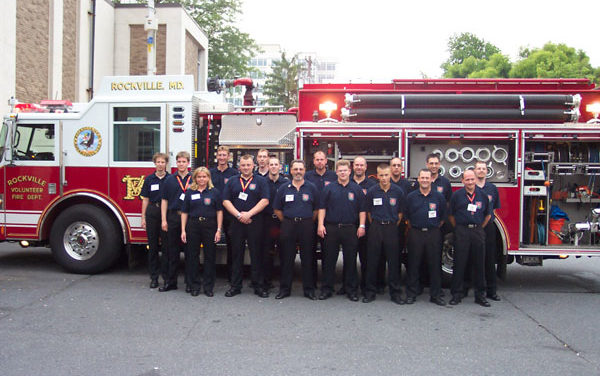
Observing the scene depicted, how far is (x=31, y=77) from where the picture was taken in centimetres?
1666

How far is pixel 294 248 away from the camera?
729 cm

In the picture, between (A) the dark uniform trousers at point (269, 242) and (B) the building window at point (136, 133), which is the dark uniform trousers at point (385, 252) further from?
(B) the building window at point (136, 133)

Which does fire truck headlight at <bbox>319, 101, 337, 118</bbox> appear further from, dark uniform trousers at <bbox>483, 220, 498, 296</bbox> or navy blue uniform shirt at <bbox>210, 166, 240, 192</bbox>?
dark uniform trousers at <bbox>483, 220, 498, 296</bbox>

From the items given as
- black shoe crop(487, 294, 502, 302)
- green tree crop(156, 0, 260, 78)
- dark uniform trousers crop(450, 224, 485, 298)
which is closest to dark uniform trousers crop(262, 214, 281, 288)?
dark uniform trousers crop(450, 224, 485, 298)

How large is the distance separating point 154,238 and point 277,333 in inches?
108

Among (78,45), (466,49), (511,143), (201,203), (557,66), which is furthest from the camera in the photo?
(466,49)

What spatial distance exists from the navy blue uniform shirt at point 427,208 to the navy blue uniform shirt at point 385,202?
0.52ft

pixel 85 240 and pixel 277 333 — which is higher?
pixel 85 240

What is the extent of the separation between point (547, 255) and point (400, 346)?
136 inches

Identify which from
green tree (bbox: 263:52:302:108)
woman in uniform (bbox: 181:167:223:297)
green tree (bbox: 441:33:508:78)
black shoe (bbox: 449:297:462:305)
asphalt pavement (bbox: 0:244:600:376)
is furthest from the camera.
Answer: green tree (bbox: 441:33:508:78)

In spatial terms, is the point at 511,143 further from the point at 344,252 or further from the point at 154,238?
the point at 154,238

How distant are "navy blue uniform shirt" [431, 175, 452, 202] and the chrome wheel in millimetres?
4996

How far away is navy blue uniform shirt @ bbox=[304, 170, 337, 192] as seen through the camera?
757 centimetres

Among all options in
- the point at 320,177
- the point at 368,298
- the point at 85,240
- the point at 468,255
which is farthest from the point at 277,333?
the point at 85,240
